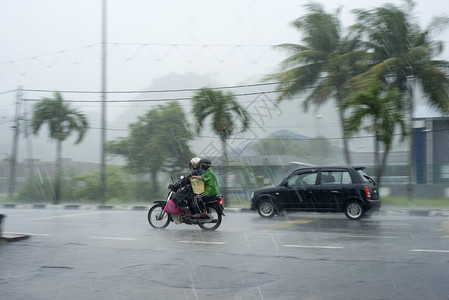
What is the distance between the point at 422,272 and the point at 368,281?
3.25 ft

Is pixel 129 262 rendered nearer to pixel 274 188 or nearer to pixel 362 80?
pixel 274 188

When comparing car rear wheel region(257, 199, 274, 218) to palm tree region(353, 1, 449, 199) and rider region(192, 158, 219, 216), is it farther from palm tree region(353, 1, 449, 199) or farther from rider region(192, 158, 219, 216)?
palm tree region(353, 1, 449, 199)

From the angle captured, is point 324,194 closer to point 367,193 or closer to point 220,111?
point 367,193

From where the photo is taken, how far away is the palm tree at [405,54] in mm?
21812

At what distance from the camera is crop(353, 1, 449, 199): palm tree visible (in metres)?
21.8

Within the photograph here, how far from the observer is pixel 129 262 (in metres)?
7.87

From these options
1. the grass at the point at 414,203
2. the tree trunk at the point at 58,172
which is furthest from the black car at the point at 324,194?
the tree trunk at the point at 58,172

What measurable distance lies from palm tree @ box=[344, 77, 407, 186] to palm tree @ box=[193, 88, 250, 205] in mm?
5053

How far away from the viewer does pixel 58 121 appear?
2841 cm

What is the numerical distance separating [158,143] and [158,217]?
19974 millimetres

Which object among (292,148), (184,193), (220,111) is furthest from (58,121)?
(292,148)

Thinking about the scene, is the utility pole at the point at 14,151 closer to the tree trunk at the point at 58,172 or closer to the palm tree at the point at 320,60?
the tree trunk at the point at 58,172

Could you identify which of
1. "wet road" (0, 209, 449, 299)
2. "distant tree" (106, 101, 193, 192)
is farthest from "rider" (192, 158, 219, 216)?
"distant tree" (106, 101, 193, 192)

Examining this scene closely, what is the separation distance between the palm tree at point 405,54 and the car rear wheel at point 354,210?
8.74 meters
